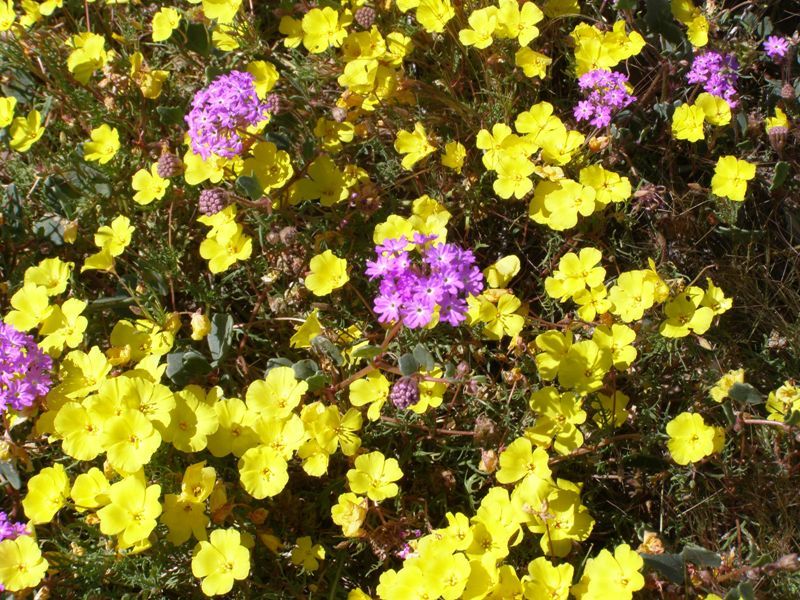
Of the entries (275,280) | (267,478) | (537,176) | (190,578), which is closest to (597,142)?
(537,176)

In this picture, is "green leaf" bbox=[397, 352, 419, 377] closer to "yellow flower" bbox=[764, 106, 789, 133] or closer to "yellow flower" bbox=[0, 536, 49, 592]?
"yellow flower" bbox=[0, 536, 49, 592]

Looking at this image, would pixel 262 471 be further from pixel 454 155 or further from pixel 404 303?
pixel 454 155

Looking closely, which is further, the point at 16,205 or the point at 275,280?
the point at 16,205

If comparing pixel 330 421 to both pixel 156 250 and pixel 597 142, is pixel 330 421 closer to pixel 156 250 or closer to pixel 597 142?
pixel 156 250

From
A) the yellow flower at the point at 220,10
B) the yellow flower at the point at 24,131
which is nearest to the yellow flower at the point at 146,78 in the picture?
the yellow flower at the point at 220,10

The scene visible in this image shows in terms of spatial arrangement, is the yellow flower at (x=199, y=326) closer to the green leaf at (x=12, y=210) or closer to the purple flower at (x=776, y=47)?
the green leaf at (x=12, y=210)
